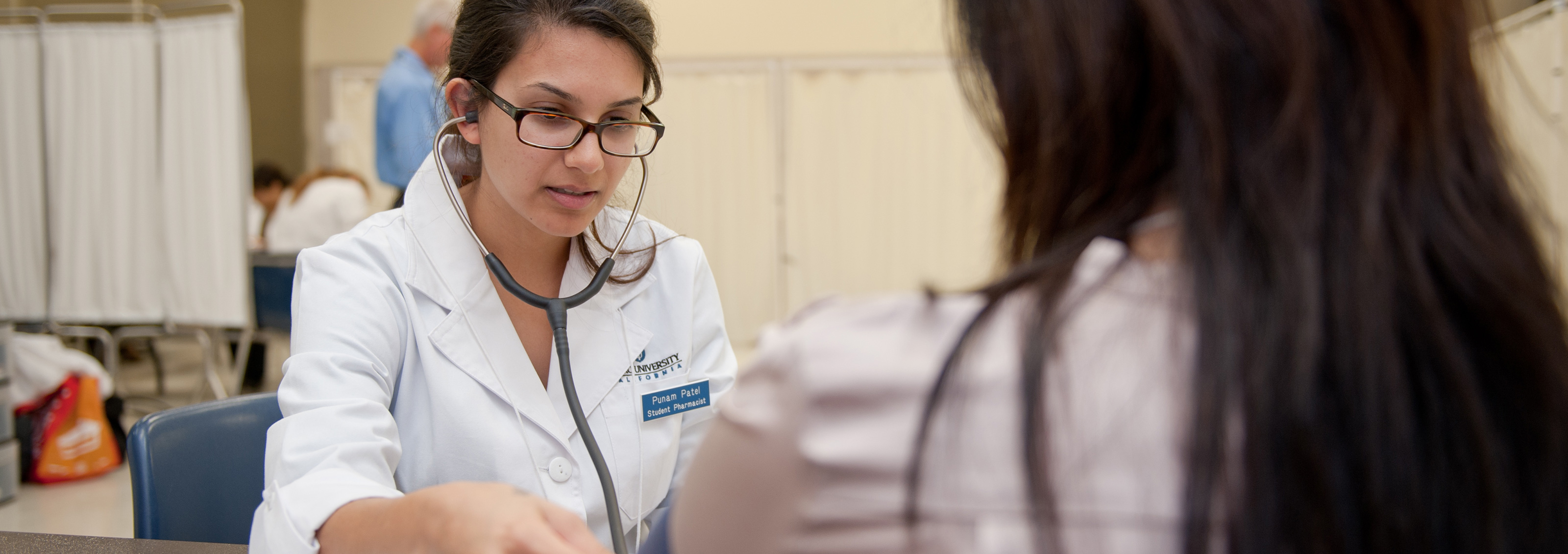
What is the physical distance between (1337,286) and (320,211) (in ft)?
14.6

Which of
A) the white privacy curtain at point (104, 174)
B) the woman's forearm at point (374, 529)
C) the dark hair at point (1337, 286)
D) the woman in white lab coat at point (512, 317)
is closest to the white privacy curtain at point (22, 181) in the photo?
the white privacy curtain at point (104, 174)

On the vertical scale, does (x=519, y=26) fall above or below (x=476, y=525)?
above

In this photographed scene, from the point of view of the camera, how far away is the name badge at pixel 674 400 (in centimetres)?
112

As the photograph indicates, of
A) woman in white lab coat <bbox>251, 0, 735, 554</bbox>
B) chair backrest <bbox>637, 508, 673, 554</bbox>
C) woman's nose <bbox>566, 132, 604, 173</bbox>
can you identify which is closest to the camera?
chair backrest <bbox>637, 508, 673, 554</bbox>

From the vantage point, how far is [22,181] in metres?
3.36

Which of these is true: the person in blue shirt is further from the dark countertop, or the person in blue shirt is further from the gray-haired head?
the dark countertop

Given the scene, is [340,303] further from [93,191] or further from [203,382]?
[203,382]

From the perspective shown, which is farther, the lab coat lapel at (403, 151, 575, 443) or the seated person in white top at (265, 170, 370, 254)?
the seated person in white top at (265, 170, 370, 254)

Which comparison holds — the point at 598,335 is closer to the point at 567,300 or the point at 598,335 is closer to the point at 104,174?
the point at 567,300

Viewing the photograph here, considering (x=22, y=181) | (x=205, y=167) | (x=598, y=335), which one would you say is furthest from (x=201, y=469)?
(x=22, y=181)

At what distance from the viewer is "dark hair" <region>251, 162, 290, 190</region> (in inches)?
207

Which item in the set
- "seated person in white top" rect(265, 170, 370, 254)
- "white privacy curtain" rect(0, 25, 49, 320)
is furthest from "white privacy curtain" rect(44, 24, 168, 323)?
"seated person in white top" rect(265, 170, 370, 254)

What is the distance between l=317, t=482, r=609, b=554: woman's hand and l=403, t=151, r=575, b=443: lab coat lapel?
304mm

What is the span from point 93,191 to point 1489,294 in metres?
4.01
